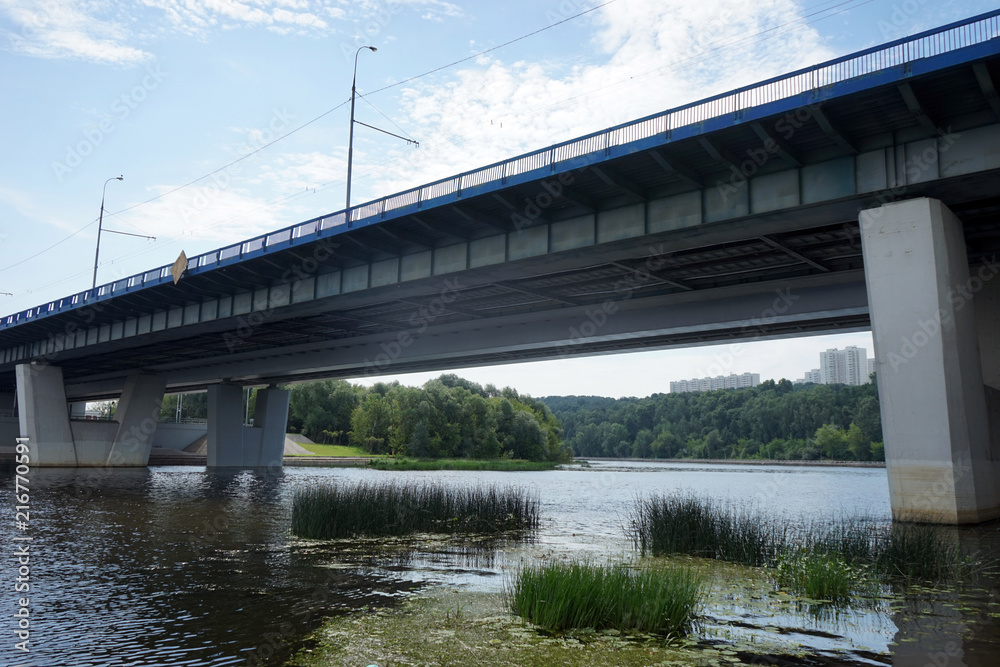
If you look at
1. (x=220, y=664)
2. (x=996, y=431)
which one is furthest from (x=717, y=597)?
(x=996, y=431)

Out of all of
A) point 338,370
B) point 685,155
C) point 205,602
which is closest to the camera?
point 205,602

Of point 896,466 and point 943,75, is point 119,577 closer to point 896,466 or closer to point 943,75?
point 896,466

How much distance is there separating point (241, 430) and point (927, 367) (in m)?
62.0

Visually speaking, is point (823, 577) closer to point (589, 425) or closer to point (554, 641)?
point (554, 641)

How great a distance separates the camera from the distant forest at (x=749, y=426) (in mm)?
116250

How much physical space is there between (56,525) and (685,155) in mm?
20827

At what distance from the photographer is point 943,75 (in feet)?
54.1

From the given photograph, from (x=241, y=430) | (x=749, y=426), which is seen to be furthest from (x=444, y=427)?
(x=749, y=426)

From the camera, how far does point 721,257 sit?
26.2 m

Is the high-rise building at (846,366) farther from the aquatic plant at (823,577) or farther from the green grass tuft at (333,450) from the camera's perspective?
the aquatic plant at (823,577)

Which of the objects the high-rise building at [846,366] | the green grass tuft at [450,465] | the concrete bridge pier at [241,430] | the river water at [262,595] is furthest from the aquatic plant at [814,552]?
the high-rise building at [846,366]

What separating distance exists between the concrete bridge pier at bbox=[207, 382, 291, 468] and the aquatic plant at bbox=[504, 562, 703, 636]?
205 feet

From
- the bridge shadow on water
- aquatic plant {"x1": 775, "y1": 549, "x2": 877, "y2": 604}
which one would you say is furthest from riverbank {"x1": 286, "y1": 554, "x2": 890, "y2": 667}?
the bridge shadow on water

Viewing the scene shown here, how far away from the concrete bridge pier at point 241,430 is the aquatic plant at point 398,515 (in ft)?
166
